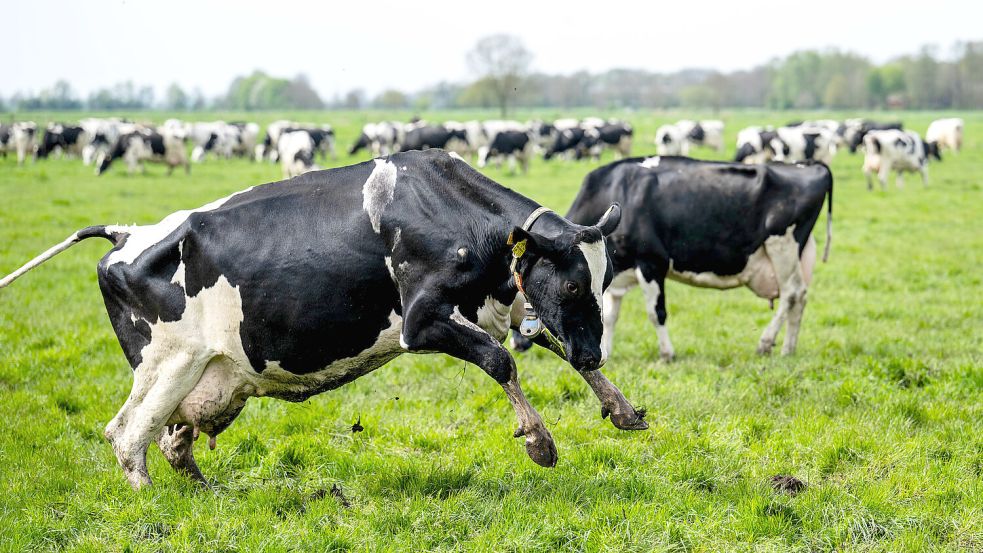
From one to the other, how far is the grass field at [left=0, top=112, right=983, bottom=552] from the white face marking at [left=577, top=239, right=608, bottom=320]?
1.17 metres

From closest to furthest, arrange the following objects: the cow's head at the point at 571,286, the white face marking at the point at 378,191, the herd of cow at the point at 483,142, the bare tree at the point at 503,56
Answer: the cow's head at the point at 571,286 < the white face marking at the point at 378,191 < the herd of cow at the point at 483,142 < the bare tree at the point at 503,56

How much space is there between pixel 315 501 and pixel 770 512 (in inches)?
99.4

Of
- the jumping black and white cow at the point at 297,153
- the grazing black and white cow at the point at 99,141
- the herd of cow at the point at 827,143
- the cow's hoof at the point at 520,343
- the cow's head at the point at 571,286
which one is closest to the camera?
the cow's head at the point at 571,286

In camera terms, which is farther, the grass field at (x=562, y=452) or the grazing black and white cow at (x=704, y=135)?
the grazing black and white cow at (x=704, y=135)

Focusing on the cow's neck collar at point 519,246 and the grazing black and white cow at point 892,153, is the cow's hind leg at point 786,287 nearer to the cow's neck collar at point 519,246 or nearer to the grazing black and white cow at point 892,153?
the cow's neck collar at point 519,246

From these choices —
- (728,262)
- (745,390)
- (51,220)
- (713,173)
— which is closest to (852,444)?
(745,390)

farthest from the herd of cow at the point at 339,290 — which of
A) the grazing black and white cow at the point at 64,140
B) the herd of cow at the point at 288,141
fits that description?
the grazing black and white cow at the point at 64,140

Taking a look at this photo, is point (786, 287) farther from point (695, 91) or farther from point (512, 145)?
point (695, 91)

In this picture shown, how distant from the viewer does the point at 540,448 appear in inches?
196

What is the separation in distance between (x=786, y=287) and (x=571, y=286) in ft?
16.1

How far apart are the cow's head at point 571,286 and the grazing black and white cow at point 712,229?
12.4 ft

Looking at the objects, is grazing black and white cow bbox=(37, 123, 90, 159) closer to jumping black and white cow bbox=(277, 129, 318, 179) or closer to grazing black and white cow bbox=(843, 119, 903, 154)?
jumping black and white cow bbox=(277, 129, 318, 179)

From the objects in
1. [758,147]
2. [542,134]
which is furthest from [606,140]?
[758,147]

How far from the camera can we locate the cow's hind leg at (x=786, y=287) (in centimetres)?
920
